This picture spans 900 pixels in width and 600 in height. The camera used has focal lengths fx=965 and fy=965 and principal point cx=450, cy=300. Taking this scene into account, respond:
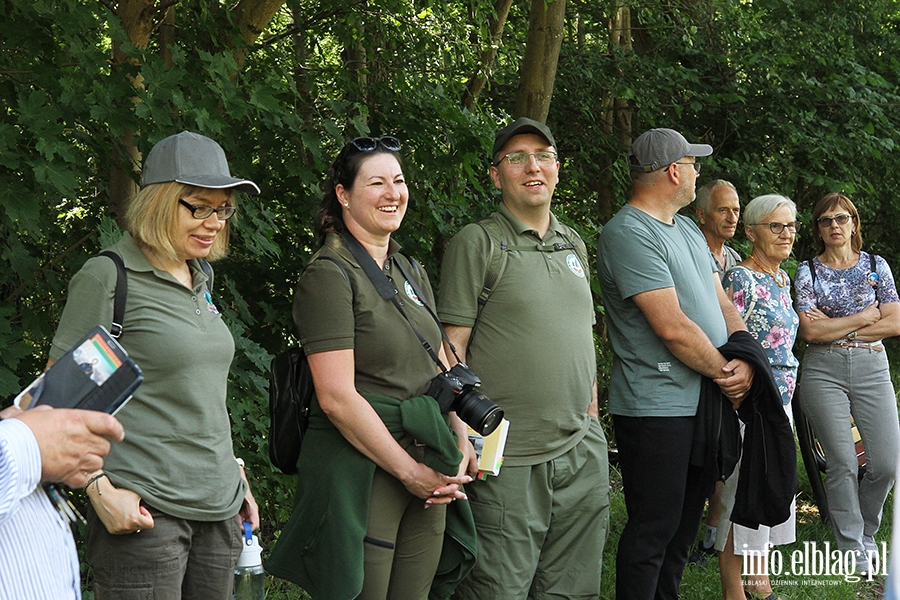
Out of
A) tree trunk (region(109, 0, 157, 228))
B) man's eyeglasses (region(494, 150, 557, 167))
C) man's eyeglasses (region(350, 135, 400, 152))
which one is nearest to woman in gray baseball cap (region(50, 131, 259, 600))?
man's eyeglasses (region(350, 135, 400, 152))

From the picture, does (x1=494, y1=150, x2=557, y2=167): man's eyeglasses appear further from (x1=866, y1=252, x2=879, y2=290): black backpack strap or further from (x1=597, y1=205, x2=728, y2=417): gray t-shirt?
(x1=866, y1=252, x2=879, y2=290): black backpack strap

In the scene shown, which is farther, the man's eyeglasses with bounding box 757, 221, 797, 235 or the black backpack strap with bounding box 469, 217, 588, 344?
the man's eyeglasses with bounding box 757, 221, 797, 235

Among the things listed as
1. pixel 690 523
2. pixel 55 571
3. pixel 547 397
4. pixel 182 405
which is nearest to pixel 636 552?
pixel 690 523

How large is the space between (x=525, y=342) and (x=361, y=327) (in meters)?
0.74

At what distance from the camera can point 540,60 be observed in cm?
607

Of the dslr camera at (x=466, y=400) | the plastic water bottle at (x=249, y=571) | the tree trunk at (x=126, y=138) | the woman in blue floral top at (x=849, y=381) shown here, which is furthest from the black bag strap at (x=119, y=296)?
the woman in blue floral top at (x=849, y=381)

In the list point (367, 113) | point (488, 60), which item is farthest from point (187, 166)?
point (488, 60)

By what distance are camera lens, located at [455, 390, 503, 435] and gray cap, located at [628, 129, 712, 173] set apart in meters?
1.58

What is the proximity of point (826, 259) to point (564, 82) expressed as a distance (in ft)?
10.3

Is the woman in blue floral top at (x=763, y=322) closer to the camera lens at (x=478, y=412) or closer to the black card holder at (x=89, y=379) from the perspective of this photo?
the camera lens at (x=478, y=412)

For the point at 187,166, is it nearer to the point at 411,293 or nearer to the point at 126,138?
the point at 411,293

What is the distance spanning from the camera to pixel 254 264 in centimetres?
484

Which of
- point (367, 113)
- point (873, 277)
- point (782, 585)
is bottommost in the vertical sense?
point (782, 585)

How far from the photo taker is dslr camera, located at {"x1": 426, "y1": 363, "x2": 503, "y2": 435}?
3.01m
